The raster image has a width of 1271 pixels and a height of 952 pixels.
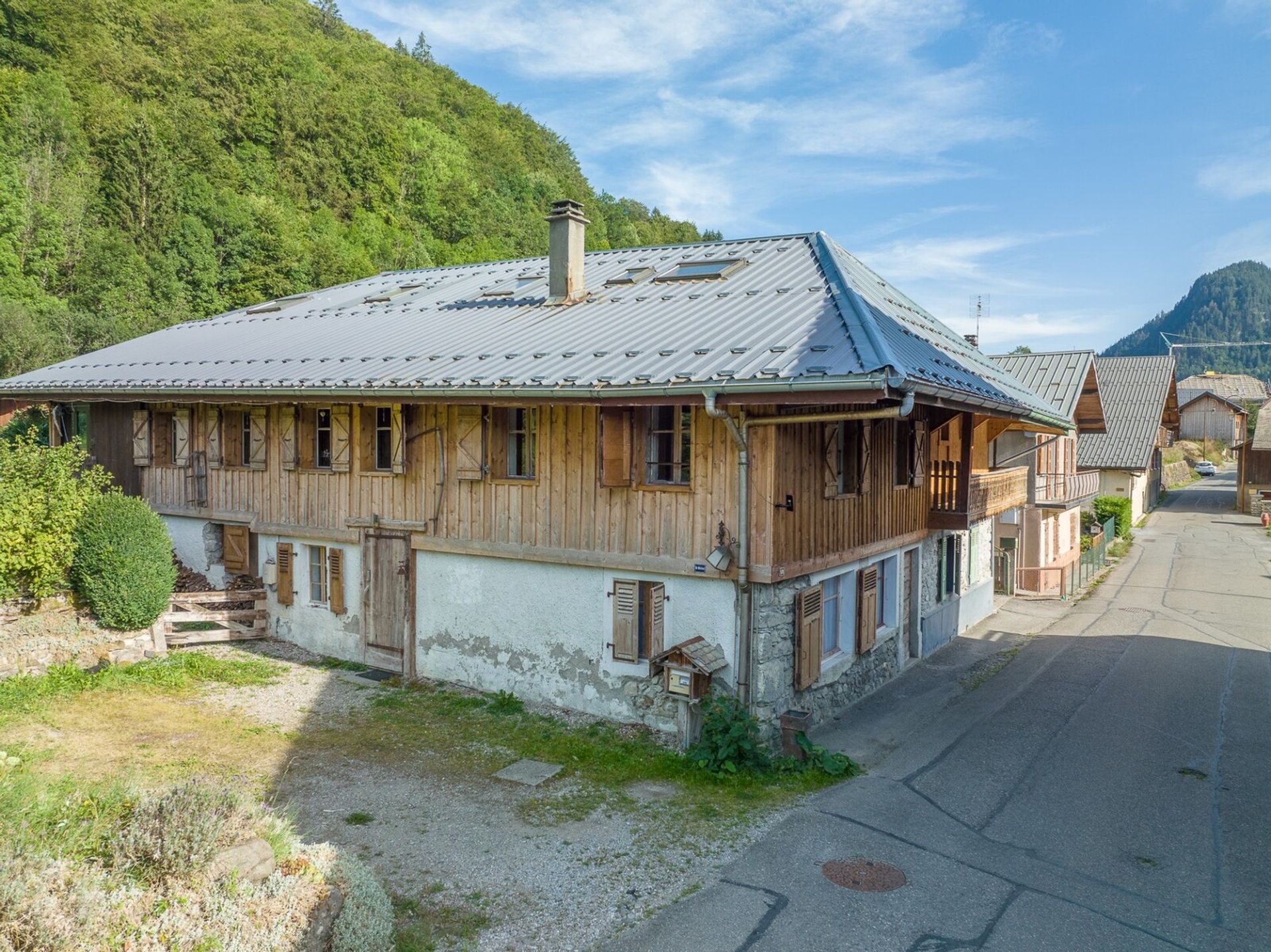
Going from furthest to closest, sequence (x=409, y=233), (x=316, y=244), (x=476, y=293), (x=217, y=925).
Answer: (x=409, y=233) < (x=316, y=244) < (x=476, y=293) < (x=217, y=925)

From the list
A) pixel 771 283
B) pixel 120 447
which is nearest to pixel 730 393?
pixel 771 283

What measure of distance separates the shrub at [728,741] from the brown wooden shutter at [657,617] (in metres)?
1.04

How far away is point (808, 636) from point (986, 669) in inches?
254

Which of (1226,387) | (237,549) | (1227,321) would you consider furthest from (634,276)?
(1227,321)

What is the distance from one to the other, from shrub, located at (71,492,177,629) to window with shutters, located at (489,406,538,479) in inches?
226

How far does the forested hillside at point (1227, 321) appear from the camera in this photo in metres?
161

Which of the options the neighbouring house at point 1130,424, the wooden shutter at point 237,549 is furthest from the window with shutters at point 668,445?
the neighbouring house at point 1130,424

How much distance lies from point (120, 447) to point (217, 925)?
15.1 m

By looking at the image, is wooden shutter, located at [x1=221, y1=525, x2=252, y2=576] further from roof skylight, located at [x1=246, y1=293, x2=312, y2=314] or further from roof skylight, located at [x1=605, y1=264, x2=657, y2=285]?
roof skylight, located at [x1=605, y1=264, x2=657, y2=285]

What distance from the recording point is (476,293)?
1752cm

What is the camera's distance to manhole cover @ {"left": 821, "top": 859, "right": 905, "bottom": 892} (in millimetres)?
7520

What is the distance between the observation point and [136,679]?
1267 centimetres

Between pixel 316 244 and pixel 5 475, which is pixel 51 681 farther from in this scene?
pixel 316 244

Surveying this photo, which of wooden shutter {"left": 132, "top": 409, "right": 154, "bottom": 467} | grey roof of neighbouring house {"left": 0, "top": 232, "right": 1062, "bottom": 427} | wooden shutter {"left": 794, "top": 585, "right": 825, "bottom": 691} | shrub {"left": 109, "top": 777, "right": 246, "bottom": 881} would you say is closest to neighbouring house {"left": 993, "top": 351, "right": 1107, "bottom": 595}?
grey roof of neighbouring house {"left": 0, "top": 232, "right": 1062, "bottom": 427}
